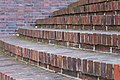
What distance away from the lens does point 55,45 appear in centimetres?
338

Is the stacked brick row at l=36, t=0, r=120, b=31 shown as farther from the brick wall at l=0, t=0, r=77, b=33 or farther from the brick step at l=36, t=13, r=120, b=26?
the brick wall at l=0, t=0, r=77, b=33

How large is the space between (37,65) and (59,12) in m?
2.79

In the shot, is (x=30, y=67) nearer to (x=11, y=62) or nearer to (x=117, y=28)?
(x=11, y=62)

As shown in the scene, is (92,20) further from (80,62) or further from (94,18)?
(80,62)

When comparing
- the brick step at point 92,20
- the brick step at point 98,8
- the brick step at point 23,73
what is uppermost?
the brick step at point 98,8

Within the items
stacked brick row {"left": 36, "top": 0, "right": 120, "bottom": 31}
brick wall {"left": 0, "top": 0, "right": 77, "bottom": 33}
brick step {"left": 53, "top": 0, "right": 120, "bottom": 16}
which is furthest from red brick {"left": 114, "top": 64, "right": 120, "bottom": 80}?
brick wall {"left": 0, "top": 0, "right": 77, "bottom": 33}

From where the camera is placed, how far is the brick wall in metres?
5.73

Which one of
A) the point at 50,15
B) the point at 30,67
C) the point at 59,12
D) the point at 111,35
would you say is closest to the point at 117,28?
the point at 111,35

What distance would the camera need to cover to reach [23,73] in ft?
8.77

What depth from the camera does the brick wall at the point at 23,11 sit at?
5734mm

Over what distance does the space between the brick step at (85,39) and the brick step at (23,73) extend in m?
0.44

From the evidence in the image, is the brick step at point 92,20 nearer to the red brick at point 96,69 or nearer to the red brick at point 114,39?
the red brick at point 114,39

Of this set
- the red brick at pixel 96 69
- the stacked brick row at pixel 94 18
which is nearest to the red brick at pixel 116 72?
the red brick at pixel 96 69

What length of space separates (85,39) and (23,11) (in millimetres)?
3366
